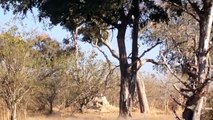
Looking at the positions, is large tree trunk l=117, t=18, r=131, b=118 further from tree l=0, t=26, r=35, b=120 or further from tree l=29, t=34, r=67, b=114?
tree l=29, t=34, r=67, b=114

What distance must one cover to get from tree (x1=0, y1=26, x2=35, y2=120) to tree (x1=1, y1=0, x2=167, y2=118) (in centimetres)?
281

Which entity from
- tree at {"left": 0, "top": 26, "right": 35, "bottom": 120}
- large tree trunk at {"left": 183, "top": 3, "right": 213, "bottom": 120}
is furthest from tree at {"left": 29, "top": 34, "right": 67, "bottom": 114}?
large tree trunk at {"left": 183, "top": 3, "right": 213, "bottom": 120}

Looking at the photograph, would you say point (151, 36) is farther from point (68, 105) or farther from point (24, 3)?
point (24, 3)

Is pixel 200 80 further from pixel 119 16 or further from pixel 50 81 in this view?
pixel 50 81

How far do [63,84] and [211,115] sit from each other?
1829 centimetres

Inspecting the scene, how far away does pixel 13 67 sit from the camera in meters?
24.6

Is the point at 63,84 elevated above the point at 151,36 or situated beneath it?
situated beneath

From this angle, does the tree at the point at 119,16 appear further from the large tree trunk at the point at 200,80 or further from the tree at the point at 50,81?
the large tree trunk at the point at 200,80

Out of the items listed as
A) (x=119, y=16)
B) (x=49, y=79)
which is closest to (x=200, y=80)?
(x=119, y=16)

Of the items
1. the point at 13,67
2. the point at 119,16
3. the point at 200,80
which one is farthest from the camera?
the point at 13,67

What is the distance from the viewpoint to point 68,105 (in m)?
35.4

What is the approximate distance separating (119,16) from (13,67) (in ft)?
19.0

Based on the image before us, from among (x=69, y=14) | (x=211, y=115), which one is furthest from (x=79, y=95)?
(x=211, y=115)

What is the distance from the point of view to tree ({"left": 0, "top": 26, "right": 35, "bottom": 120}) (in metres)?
→ 24.5
